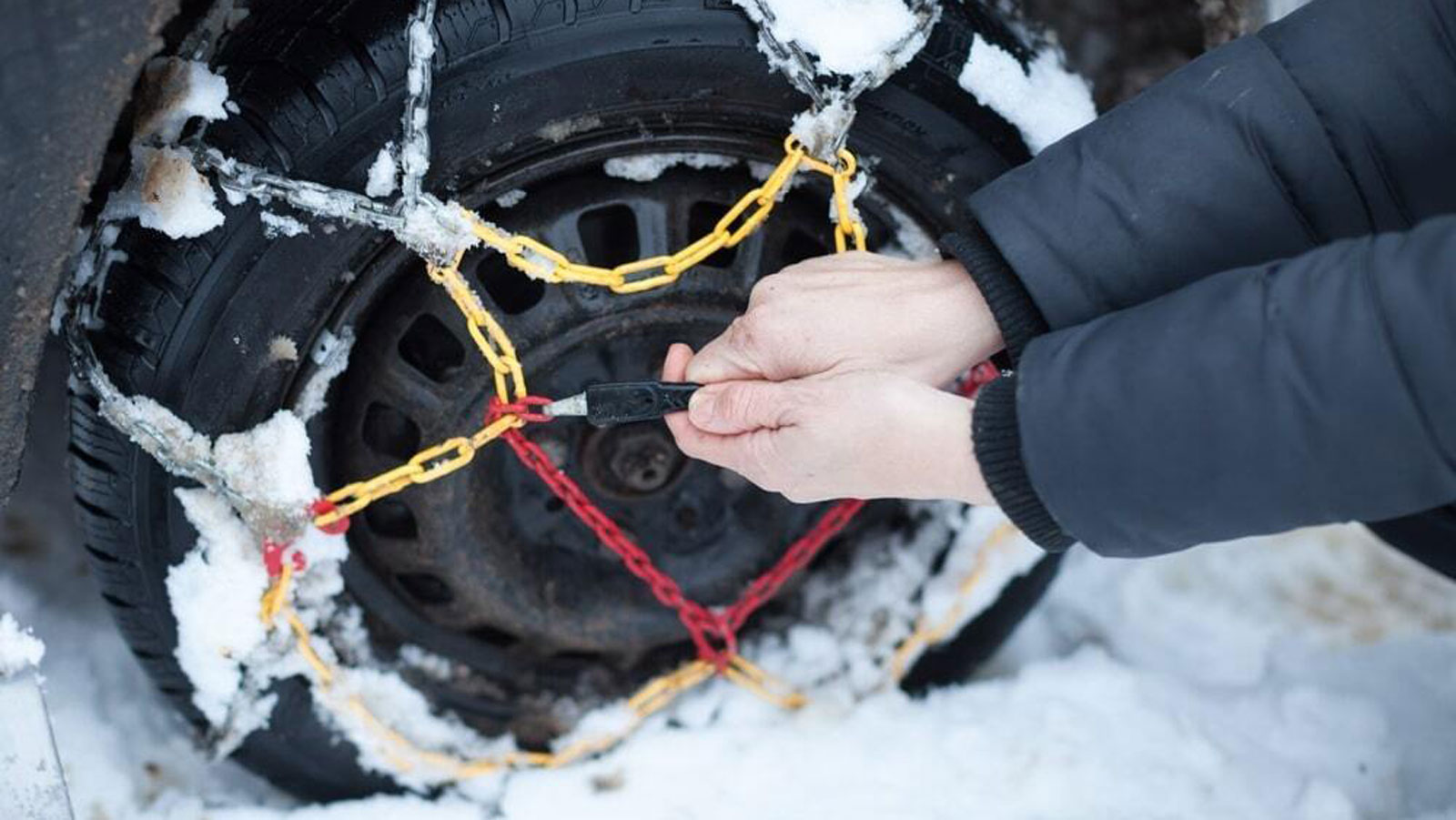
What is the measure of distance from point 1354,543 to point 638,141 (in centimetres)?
179

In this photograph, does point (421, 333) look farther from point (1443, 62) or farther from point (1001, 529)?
point (1443, 62)

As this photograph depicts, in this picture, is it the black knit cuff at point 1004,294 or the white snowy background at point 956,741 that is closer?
the black knit cuff at point 1004,294

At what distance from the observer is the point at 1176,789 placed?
75.7 inches

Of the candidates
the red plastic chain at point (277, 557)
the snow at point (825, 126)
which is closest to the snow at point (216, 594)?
the red plastic chain at point (277, 557)

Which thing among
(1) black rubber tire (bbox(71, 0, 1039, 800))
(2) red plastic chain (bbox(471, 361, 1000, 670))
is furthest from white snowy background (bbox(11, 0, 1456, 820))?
(1) black rubber tire (bbox(71, 0, 1039, 800))

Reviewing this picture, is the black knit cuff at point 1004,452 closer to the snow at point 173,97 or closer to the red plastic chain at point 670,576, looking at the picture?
the red plastic chain at point 670,576

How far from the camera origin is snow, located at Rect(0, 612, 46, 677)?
1434mm

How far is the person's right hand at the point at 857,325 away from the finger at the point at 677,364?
0.06 ft

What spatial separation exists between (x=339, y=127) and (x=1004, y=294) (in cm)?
73

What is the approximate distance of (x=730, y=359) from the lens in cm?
150

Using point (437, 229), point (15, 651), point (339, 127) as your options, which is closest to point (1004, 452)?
point (437, 229)

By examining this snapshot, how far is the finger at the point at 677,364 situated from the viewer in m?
1.54

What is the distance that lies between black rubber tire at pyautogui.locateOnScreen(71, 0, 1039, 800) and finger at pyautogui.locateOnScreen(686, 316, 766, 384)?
0.24m

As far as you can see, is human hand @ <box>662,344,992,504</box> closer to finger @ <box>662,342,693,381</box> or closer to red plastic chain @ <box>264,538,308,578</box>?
finger @ <box>662,342,693,381</box>
